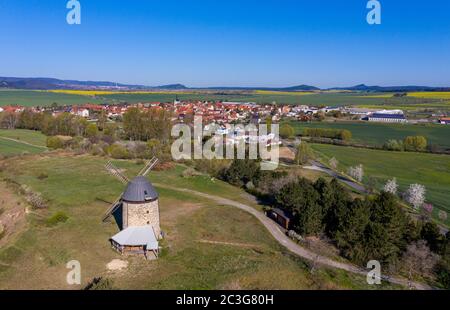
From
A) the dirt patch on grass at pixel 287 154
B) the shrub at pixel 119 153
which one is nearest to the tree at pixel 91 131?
the shrub at pixel 119 153

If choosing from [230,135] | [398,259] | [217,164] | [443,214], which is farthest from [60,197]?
[230,135]

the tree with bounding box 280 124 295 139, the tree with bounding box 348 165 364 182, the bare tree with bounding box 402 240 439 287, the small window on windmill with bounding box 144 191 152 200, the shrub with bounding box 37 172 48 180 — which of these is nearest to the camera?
the bare tree with bounding box 402 240 439 287

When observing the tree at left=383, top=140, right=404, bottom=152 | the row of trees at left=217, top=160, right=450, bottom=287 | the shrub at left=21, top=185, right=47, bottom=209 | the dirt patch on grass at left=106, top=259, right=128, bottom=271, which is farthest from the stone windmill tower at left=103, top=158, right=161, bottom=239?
the tree at left=383, top=140, right=404, bottom=152

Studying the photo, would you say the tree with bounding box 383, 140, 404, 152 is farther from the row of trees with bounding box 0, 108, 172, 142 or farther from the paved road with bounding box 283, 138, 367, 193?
the row of trees with bounding box 0, 108, 172, 142

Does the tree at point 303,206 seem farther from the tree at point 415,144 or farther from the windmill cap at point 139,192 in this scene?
the tree at point 415,144

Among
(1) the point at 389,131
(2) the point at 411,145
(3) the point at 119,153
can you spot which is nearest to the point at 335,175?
A: (2) the point at 411,145

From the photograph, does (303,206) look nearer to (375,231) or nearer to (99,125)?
(375,231)
